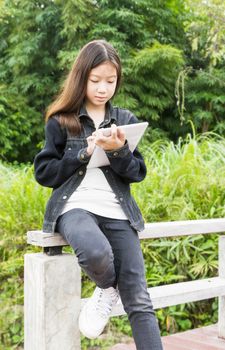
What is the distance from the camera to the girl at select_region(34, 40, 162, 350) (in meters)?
1.78

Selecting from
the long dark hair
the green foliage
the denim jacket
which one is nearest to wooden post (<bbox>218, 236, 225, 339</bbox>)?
the denim jacket

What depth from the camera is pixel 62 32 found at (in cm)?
889

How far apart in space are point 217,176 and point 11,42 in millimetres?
7096

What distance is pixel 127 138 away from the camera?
1815 millimetres

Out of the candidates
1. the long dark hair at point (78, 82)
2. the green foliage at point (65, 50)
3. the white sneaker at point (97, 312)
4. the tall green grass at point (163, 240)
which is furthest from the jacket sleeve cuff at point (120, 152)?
the green foliage at point (65, 50)

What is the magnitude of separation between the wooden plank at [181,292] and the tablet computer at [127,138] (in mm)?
536

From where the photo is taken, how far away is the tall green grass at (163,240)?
3391 millimetres

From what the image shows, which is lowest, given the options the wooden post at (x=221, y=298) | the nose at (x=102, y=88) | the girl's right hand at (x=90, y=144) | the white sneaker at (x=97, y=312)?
the wooden post at (x=221, y=298)

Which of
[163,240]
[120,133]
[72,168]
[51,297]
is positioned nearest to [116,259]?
[51,297]

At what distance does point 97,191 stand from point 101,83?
410 mm

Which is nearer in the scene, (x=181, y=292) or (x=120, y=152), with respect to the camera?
(x=120, y=152)

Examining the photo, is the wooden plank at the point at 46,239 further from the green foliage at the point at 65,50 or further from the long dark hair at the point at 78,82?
the green foliage at the point at 65,50

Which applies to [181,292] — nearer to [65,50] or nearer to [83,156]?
[83,156]

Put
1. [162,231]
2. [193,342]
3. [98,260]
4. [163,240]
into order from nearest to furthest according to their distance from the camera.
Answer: [98,260]
[162,231]
[193,342]
[163,240]
